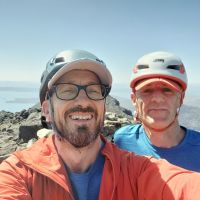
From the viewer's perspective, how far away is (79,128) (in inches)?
174

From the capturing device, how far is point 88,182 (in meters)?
4.15

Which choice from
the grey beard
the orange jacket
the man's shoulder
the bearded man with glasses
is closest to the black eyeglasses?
the bearded man with glasses

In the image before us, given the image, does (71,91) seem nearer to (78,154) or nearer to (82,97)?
(82,97)

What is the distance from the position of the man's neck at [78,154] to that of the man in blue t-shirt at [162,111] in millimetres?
1873

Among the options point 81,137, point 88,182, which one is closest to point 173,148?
point 81,137

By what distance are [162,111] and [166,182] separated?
266 centimetres

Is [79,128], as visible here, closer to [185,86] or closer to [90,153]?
[90,153]

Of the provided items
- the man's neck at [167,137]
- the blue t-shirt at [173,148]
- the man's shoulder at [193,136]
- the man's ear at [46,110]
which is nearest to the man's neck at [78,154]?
the man's ear at [46,110]

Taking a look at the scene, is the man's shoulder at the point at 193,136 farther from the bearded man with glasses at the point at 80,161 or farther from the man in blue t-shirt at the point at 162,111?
the bearded man with glasses at the point at 80,161

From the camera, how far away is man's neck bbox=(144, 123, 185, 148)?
6281mm

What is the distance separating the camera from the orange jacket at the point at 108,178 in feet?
11.9

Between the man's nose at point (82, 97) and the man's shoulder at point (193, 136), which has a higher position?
the man's nose at point (82, 97)

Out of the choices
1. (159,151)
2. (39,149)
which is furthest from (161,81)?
(39,149)

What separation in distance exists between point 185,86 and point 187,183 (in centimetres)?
332
